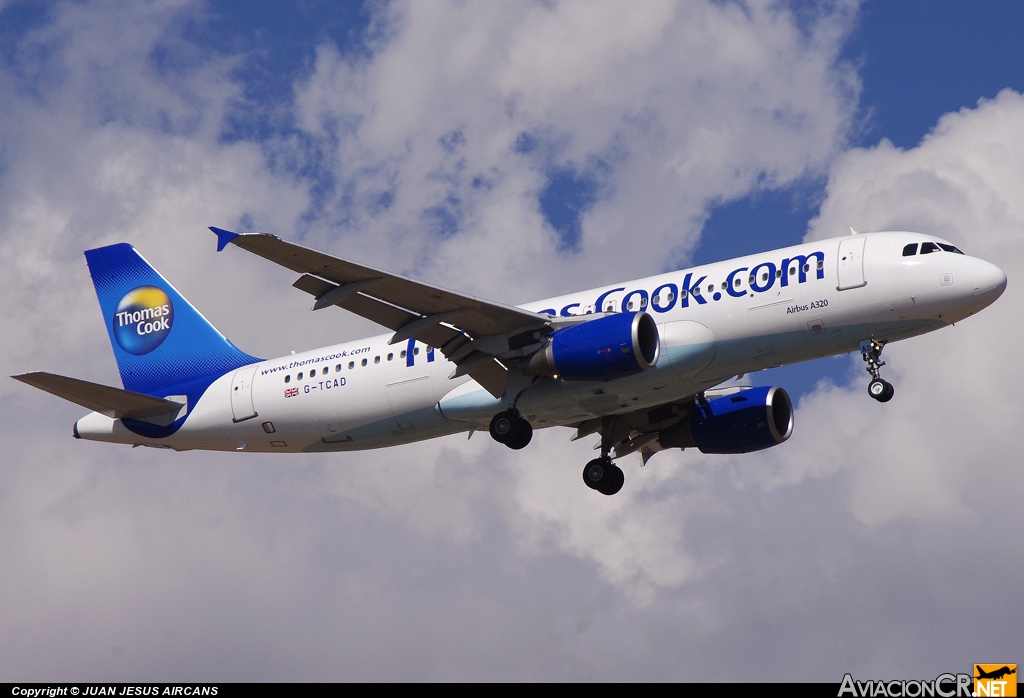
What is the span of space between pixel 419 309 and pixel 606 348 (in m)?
5.15

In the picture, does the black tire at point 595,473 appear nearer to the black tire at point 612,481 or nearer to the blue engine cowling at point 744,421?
the black tire at point 612,481

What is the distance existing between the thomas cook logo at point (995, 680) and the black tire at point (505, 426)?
13.8 metres

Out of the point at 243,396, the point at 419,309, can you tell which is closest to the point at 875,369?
the point at 419,309

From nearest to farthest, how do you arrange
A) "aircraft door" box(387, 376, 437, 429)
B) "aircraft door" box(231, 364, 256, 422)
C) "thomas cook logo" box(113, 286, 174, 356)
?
"aircraft door" box(387, 376, 437, 429) → "aircraft door" box(231, 364, 256, 422) → "thomas cook logo" box(113, 286, 174, 356)

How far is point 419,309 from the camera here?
33.7 meters

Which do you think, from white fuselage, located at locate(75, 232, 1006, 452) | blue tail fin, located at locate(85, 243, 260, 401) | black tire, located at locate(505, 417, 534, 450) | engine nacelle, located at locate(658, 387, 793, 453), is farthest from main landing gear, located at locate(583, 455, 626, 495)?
blue tail fin, located at locate(85, 243, 260, 401)

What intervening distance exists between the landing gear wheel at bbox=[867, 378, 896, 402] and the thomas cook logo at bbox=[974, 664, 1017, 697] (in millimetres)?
8381

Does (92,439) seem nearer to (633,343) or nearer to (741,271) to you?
(633,343)

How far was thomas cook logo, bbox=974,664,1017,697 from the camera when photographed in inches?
1020

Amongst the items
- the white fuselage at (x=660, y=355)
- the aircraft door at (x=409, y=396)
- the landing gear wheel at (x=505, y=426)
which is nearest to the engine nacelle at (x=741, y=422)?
the white fuselage at (x=660, y=355)

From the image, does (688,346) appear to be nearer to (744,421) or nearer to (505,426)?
Answer: (505,426)

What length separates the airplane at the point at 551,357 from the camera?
32.4 metres

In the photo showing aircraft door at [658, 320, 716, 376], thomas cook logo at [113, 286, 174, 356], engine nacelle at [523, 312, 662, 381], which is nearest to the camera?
engine nacelle at [523, 312, 662, 381]

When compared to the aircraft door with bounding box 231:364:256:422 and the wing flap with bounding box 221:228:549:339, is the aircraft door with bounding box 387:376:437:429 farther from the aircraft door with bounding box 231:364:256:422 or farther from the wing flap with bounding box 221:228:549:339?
the aircraft door with bounding box 231:364:256:422
